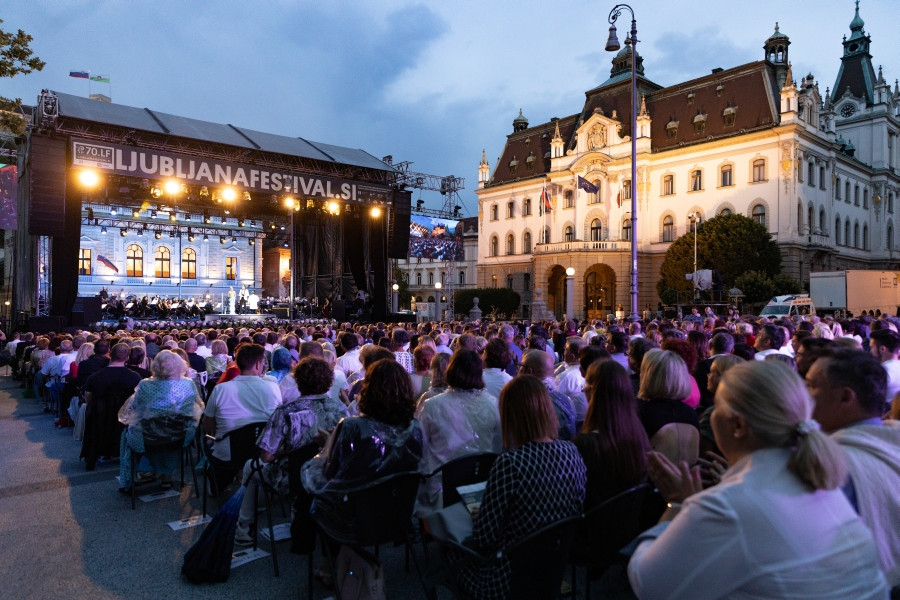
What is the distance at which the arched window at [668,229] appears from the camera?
147 ft

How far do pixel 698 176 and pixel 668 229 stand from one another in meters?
4.47

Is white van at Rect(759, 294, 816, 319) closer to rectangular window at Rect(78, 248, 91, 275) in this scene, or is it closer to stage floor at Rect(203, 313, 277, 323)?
stage floor at Rect(203, 313, 277, 323)

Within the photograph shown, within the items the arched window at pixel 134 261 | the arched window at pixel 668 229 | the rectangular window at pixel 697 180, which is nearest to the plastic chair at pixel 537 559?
the arched window at pixel 134 261

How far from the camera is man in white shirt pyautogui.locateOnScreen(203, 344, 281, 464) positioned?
4996 mm

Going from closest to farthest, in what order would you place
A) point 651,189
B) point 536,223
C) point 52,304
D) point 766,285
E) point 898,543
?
point 898,543, point 52,304, point 766,285, point 651,189, point 536,223

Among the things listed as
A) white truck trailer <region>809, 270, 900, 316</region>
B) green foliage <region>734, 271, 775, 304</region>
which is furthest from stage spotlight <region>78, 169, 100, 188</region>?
green foliage <region>734, 271, 775, 304</region>

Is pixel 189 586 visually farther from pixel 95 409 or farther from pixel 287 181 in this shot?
pixel 287 181

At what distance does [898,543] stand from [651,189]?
47.3m

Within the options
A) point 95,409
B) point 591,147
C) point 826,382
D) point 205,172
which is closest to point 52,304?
point 205,172

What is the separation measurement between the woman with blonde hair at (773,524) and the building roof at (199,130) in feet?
66.5

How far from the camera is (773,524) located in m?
1.53

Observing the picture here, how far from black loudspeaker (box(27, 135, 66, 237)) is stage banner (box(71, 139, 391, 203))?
475 mm

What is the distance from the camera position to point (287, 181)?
21266 millimetres

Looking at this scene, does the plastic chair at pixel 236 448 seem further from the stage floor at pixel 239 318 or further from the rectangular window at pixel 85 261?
the rectangular window at pixel 85 261
